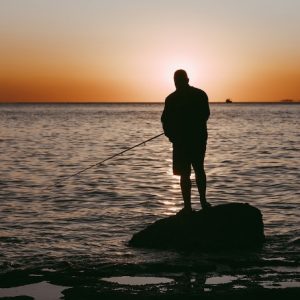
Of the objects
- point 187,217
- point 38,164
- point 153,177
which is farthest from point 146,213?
point 38,164

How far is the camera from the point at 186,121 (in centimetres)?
1042

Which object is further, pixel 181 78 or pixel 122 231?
pixel 122 231

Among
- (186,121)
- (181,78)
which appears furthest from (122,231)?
(181,78)

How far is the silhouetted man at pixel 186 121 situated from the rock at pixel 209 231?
741 millimetres

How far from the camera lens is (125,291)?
7.68 m

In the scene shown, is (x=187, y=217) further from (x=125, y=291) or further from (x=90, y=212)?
(x=90, y=212)

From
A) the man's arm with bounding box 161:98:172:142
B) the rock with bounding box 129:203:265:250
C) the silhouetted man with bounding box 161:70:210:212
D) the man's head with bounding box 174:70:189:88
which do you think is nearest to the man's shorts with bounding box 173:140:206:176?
the silhouetted man with bounding box 161:70:210:212

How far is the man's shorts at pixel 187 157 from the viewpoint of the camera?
10422 mm

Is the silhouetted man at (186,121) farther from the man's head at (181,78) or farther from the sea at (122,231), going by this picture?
the sea at (122,231)

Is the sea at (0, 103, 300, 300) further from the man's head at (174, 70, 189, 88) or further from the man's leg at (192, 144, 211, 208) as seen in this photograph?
the man's head at (174, 70, 189, 88)

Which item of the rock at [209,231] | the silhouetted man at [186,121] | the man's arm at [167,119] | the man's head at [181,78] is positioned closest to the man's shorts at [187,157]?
the silhouetted man at [186,121]

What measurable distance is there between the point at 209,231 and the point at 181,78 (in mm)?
2363

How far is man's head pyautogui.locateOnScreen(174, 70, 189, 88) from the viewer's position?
33.8 ft

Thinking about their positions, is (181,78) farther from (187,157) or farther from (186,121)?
(187,157)
